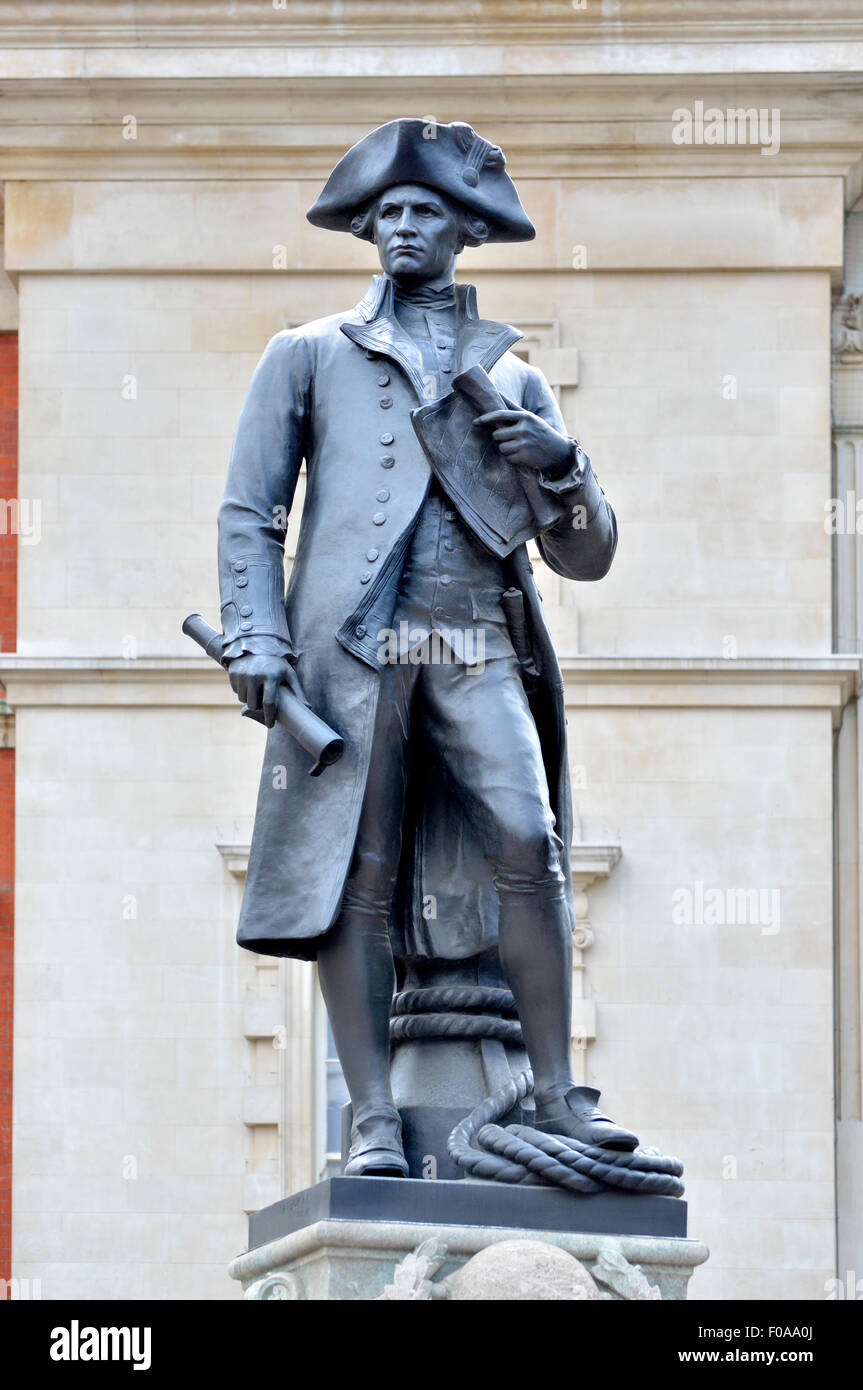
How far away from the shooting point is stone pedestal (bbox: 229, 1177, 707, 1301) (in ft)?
22.1

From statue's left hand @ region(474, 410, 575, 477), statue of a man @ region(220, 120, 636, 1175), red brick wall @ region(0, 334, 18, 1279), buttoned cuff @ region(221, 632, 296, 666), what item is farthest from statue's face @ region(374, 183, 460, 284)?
red brick wall @ region(0, 334, 18, 1279)

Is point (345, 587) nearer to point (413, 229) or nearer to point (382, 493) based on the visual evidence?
point (382, 493)

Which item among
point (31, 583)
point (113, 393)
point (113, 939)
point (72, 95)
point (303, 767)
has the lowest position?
point (303, 767)

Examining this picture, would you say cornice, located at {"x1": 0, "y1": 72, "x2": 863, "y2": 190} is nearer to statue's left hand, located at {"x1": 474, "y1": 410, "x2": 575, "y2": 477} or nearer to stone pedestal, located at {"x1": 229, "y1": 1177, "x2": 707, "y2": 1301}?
statue's left hand, located at {"x1": 474, "y1": 410, "x2": 575, "y2": 477}

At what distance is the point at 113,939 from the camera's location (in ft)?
64.0

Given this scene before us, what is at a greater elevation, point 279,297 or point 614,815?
point 279,297

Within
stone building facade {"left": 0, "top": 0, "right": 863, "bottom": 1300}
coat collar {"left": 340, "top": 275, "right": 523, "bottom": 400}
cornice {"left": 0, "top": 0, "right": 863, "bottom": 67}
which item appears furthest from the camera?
cornice {"left": 0, "top": 0, "right": 863, "bottom": 67}

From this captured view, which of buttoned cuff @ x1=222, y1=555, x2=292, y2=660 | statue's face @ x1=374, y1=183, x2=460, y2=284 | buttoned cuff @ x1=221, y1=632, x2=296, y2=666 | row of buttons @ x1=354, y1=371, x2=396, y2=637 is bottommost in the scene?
buttoned cuff @ x1=221, y1=632, x2=296, y2=666

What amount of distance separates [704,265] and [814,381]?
109 cm

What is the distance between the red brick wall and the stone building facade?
0.19ft

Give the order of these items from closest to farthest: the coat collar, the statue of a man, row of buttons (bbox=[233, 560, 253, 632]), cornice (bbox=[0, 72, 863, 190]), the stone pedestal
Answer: the stone pedestal < the statue of a man < row of buttons (bbox=[233, 560, 253, 632]) < the coat collar < cornice (bbox=[0, 72, 863, 190])

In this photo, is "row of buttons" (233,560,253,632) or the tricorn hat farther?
the tricorn hat
